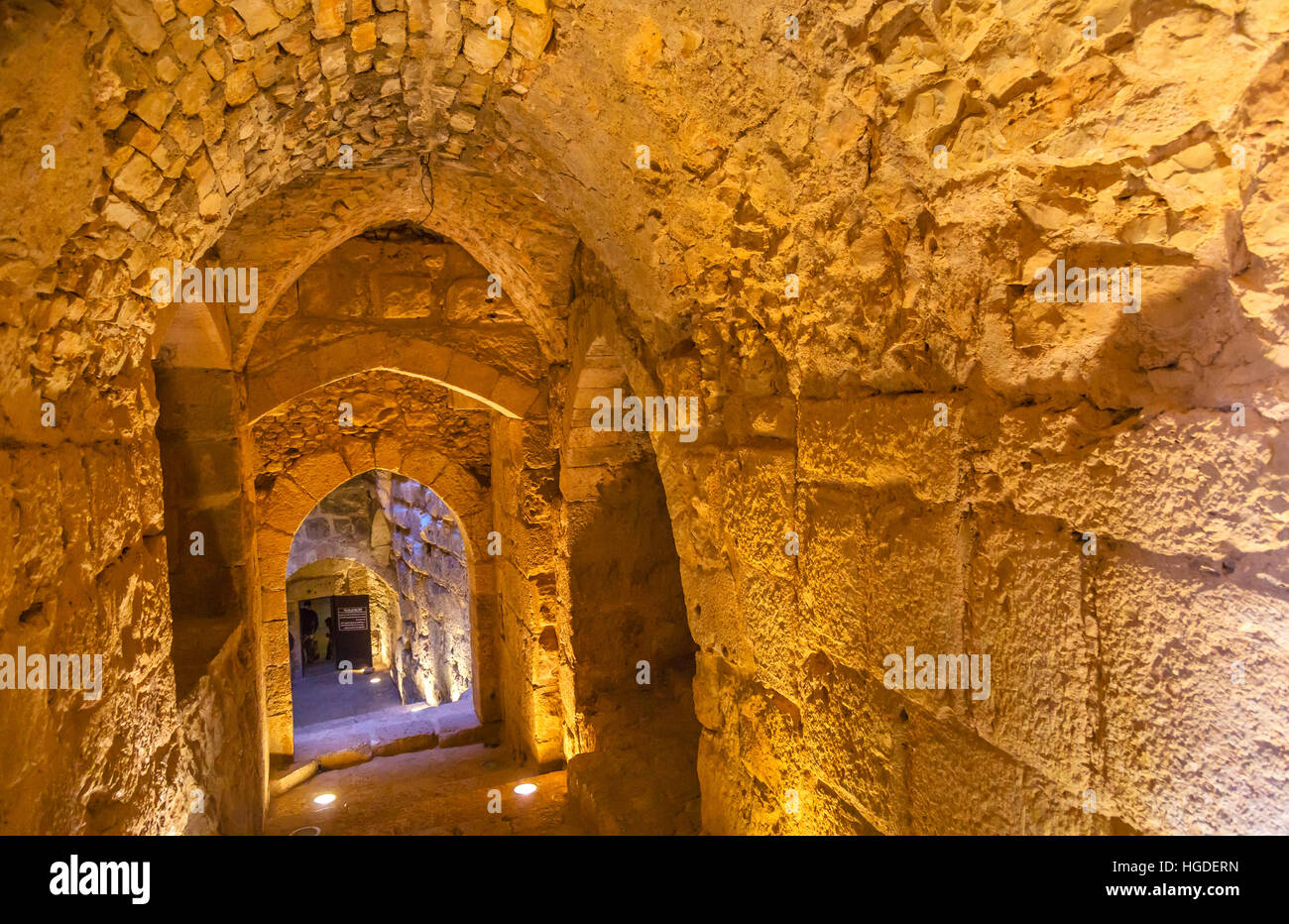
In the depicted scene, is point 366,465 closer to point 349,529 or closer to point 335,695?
point 349,529

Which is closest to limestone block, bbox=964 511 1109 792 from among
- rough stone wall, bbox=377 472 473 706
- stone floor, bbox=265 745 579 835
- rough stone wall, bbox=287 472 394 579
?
stone floor, bbox=265 745 579 835

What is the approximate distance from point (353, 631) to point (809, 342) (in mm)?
12647

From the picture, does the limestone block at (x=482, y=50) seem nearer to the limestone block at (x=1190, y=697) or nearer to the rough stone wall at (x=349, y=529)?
the limestone block at (x=1190, y=697)

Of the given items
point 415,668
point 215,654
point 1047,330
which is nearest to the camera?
point 1047,330

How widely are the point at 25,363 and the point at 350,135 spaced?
1632mm

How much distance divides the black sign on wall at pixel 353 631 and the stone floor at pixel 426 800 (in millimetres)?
6950

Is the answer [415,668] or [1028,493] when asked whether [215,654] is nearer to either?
[1028,493]

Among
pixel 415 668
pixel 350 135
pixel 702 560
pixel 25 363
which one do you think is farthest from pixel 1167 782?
pixel 415 668

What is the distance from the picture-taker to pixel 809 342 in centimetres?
197

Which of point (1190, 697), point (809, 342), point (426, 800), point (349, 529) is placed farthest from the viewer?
point (349, 529)

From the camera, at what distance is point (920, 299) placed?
158 cm

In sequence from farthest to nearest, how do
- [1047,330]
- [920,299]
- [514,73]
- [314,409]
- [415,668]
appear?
[415,668] < [314,409] < [514,73] < [920,299] < [1047,330]

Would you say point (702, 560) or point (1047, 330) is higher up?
point (1047, 330)

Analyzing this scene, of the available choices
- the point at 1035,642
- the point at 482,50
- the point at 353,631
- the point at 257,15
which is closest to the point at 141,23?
the point at 257,15
